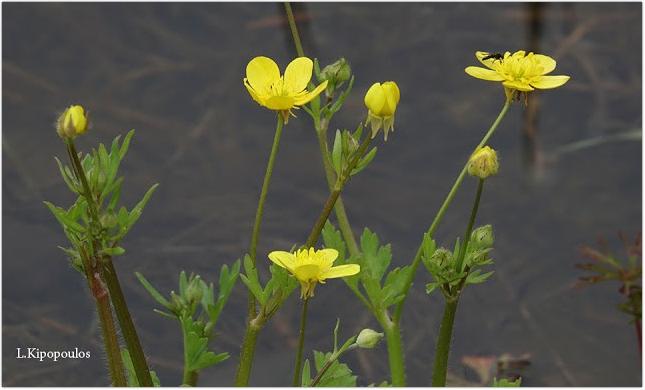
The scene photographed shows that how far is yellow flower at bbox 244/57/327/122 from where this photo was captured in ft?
6.04

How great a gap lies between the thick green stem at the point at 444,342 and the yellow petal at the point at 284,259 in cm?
32

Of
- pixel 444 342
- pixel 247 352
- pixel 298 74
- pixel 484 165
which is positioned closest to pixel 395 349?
pixel 444 342

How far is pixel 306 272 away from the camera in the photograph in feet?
5.78

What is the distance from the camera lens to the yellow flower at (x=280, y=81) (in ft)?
6.04

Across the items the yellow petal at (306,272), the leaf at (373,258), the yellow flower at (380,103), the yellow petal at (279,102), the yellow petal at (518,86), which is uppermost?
the yellow petal at (518,86)

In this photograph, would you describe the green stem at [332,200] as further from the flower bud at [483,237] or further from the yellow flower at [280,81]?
the flower bud at [483,237]


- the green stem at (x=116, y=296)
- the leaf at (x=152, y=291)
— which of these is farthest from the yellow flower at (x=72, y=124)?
the leaf at (x=152, y=291)

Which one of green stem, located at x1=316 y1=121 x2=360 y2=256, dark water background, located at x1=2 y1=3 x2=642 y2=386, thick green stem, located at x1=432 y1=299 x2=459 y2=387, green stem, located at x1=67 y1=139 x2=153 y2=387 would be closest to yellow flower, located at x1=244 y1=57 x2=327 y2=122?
green stem, located at x1=316 y1=121 x2=360 y2=256

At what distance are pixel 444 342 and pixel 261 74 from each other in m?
0.60

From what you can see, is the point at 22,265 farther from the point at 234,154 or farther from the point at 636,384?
the point at 636,384

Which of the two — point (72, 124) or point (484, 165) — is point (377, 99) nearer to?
point (484, 165)

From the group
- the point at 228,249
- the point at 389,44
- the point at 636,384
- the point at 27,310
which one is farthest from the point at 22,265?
the point at 636,384

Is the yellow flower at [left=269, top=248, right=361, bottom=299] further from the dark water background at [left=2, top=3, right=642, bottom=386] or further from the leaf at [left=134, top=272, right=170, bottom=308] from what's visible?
the dark water background at [left=2, top=3, right=642, bottom=386]

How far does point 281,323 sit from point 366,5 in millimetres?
1503
